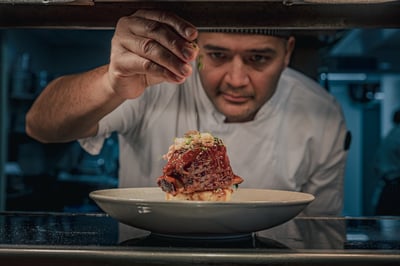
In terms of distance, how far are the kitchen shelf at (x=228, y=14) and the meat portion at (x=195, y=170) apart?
0.28 m

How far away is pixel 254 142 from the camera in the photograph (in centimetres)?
203

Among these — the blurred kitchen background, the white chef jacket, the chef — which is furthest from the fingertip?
the blurred kitchen background

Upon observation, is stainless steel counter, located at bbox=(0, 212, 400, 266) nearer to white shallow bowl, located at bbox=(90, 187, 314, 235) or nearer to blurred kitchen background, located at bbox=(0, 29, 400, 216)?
white shallow bowl, located at bbox=(90, 187, 314, 235)

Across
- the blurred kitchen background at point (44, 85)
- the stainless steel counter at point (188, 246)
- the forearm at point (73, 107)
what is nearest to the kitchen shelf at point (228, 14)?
the forearm at point (73, 107)

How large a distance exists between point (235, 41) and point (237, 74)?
108 millimetres

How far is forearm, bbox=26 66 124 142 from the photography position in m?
1.44

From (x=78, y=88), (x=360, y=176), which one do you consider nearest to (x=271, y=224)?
(x=78, y=88)

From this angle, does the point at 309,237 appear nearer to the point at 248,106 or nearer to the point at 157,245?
the point at 157,245

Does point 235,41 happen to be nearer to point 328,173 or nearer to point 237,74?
point 237,74

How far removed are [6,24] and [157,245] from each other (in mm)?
618

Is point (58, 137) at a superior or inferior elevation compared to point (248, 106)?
inferior

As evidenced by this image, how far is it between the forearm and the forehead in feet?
1.46

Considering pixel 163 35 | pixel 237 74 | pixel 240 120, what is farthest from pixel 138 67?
pixel 240 120

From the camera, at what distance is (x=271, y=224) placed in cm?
84
